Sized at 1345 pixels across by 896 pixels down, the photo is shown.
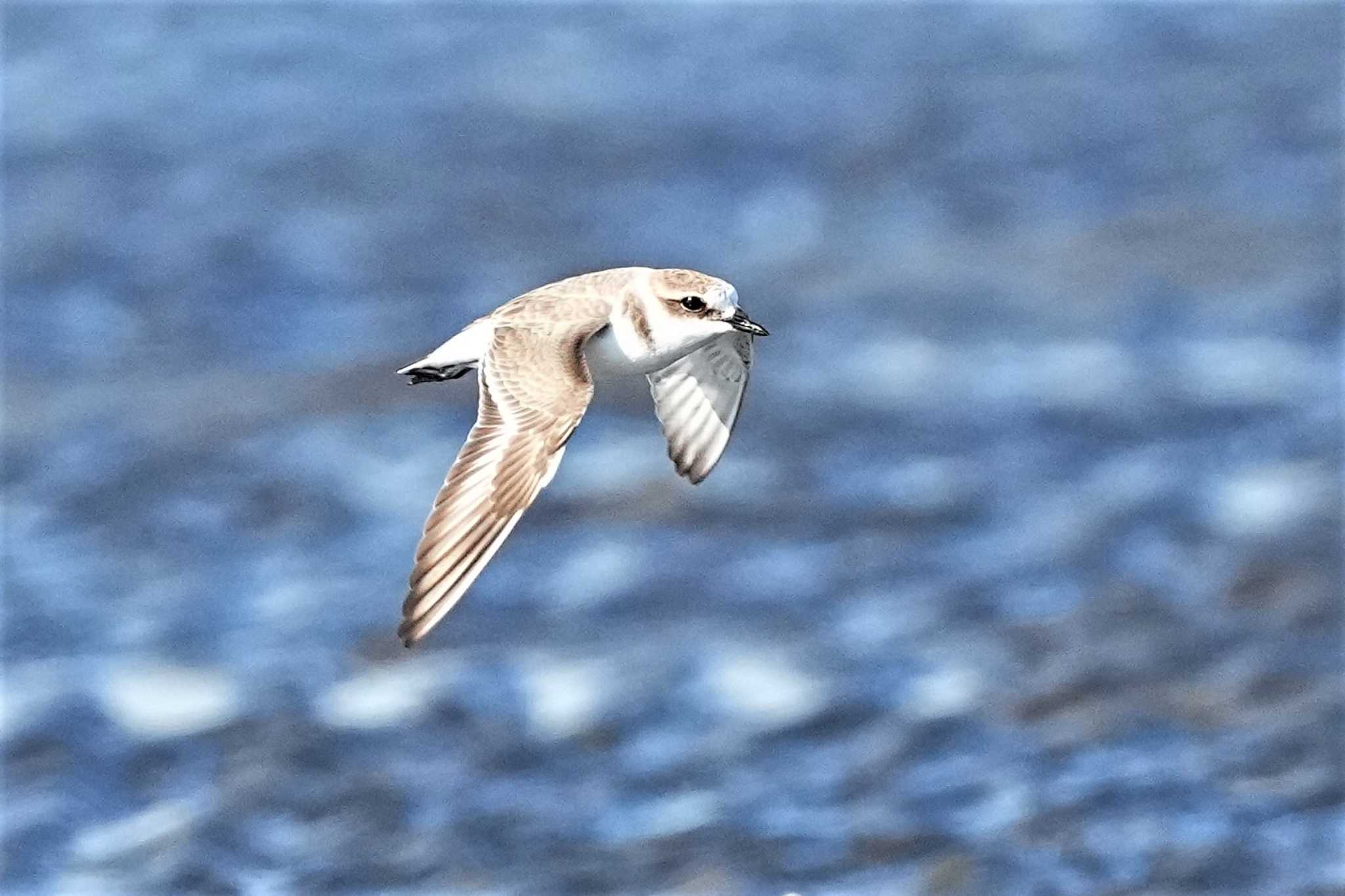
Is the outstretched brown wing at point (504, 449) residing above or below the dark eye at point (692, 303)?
below

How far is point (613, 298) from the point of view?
7.79m

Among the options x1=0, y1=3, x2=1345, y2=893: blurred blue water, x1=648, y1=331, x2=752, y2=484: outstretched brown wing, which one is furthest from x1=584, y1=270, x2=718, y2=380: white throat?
x1=0, y1=3, x2=1345, y2=893: blurred blue water

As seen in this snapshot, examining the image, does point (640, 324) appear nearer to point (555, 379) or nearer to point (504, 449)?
point (555, 379)

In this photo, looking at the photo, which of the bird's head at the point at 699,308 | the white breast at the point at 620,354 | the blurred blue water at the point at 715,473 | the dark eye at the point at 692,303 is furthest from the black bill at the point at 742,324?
the blurred blue water at the point at 715,473

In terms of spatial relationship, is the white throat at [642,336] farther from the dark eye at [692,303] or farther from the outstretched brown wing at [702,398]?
the outstretched brown wing at [702,398]

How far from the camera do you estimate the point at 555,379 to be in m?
7.24

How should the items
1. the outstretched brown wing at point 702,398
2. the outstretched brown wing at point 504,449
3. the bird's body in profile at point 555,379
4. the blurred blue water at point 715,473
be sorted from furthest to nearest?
the blurred blue water at point 715,473, the outstretched brown wing at point 702,398, the bird's body in profile at point 555,379, the outstretched brown wing at point 504,449

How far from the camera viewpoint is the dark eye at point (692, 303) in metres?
7.63

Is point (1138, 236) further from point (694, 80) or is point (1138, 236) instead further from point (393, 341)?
point (393, 341)

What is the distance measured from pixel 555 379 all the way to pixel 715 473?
334 inches

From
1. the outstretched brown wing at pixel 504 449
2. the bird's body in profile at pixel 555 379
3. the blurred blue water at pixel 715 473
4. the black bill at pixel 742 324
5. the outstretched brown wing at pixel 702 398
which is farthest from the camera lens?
the blurred blue water at pixel 715 473

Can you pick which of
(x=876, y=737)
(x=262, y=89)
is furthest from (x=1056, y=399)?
(x=262, y=89)

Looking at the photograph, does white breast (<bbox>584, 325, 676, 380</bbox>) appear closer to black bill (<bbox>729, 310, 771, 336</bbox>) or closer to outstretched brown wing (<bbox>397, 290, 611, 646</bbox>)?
outstretched brown wing (<bbox>397, 290, 611, 646</bbox>)

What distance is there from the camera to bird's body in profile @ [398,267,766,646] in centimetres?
678
